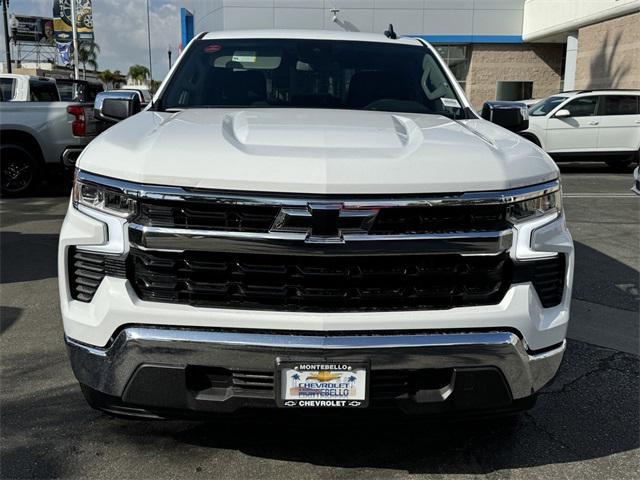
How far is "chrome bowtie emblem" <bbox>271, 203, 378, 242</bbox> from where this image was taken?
2.26m

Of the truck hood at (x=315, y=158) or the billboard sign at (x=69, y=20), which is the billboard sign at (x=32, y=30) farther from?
the truck hood at (x=315, y=158)

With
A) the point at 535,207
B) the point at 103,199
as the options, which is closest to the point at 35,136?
the point at 103,199

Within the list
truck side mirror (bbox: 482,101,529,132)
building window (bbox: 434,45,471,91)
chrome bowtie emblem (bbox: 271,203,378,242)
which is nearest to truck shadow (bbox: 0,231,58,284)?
truck side mirror (bbox: 482,101,529,132)

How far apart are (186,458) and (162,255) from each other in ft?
3.46

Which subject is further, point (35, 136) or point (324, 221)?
point (35, 136)

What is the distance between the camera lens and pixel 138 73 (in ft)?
303

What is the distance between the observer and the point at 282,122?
2.96 metres

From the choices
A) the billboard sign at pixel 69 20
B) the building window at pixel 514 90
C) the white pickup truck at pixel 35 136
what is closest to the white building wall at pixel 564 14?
the building window at pixel 514 90

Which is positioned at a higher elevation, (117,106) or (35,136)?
(117,106)

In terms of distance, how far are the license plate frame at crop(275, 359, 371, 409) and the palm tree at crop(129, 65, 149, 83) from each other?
9618cm

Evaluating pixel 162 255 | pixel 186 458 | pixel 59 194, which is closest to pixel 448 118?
pixel 162 255

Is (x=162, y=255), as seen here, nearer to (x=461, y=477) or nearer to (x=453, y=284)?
(x=453, y=284)

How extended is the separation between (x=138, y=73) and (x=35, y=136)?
289 ft

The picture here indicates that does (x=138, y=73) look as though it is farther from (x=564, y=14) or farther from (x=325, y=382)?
(x=325, y=382)
